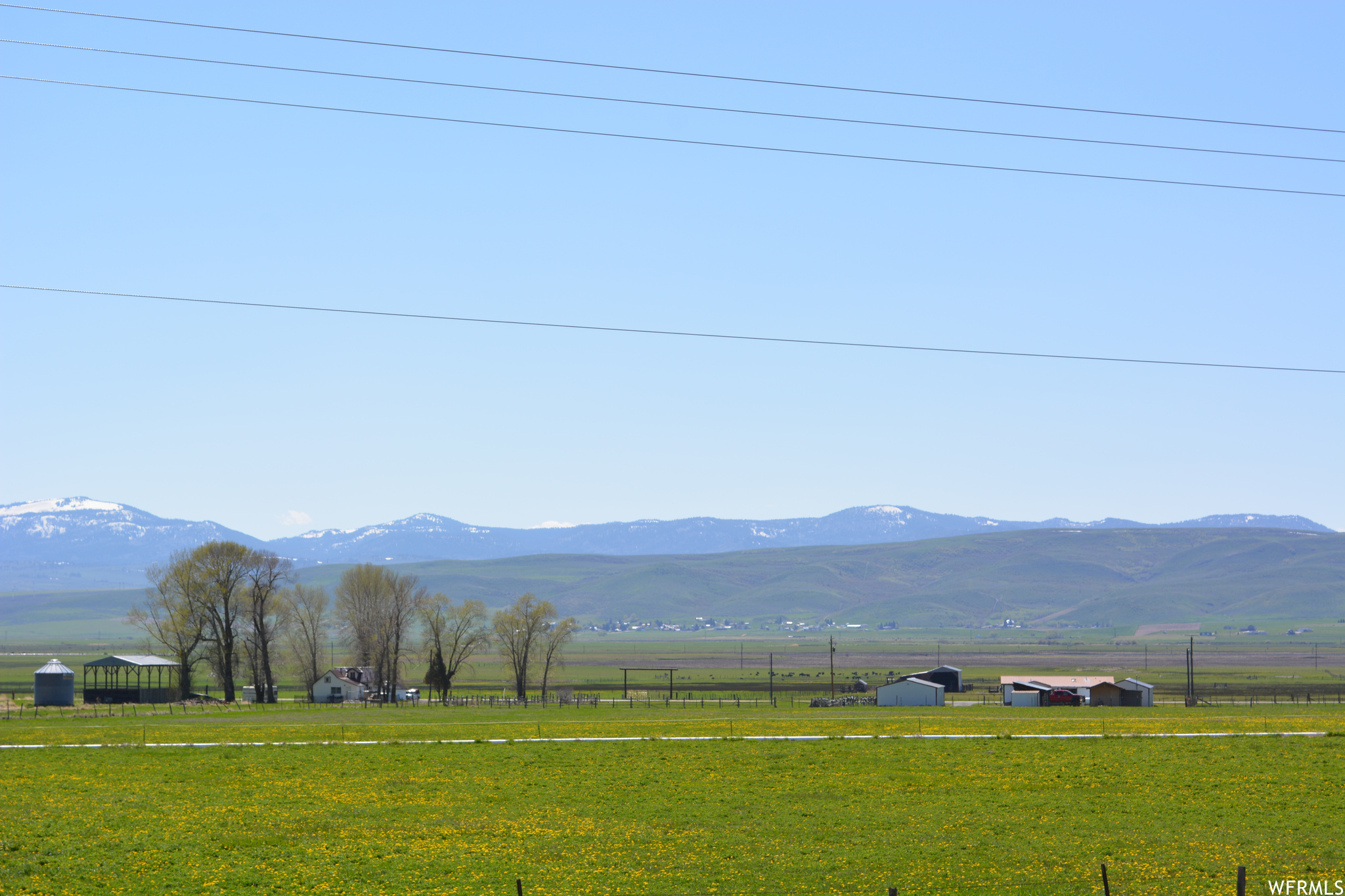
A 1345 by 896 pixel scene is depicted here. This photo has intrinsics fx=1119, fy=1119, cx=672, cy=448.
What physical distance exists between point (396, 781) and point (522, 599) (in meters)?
76.0

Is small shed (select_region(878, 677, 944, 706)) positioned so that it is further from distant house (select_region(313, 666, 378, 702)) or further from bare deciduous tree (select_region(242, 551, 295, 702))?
bare deciduous tree (select_region(242, 551, 295, 702))

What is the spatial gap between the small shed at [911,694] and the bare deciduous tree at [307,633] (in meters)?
53.8

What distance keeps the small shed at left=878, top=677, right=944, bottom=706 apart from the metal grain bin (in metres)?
66.6

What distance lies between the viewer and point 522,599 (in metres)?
116

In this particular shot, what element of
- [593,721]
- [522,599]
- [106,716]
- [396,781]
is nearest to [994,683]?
[522,599]

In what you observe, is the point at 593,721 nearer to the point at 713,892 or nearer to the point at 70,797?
the point at 70,797

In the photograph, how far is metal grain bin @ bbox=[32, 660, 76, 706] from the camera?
8706cm

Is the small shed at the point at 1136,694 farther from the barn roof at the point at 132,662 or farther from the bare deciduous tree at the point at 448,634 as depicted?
the barn roof at the point at 132,662

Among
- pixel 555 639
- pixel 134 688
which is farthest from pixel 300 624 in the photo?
pixel 555 639

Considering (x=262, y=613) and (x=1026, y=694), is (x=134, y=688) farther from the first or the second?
(x=1026, y=694)

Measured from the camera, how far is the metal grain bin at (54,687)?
3428 inches

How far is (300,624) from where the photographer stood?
369 ft

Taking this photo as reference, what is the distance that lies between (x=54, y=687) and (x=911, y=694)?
70.5m

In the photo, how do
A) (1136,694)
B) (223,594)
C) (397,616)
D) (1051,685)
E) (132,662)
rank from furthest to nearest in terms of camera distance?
(397,616)
(1051,685)
(1136,694)
(132,662)
(223,594)
